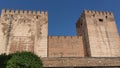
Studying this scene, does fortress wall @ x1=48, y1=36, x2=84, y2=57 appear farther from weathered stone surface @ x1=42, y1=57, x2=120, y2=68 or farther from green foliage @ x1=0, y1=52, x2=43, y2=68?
green foliage @ x1=0, y1=52, x2=43, y2=68

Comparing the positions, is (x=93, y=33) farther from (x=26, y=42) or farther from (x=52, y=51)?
(x=26, y=42)

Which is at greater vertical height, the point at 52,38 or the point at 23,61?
the point at 52,38

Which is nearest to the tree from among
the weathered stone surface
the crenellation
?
the weathered stone surface

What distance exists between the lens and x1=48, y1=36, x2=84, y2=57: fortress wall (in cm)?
1690

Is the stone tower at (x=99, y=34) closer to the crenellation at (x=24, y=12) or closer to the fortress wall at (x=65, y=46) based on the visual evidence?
the fortress wall at (x=65, y=46)

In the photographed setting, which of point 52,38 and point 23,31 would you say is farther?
point 52,38

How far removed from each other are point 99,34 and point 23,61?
1009 cm

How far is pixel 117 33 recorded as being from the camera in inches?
704

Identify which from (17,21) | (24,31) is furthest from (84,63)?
(17,21)

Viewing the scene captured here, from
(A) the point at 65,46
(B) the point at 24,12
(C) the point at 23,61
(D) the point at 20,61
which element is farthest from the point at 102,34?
(D) the point at 20,61

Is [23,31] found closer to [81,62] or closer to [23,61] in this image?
[81,62]

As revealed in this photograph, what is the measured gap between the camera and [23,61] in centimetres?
903

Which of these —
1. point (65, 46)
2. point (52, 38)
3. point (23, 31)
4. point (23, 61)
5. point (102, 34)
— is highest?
point (23, 31)

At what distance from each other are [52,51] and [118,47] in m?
6.04
